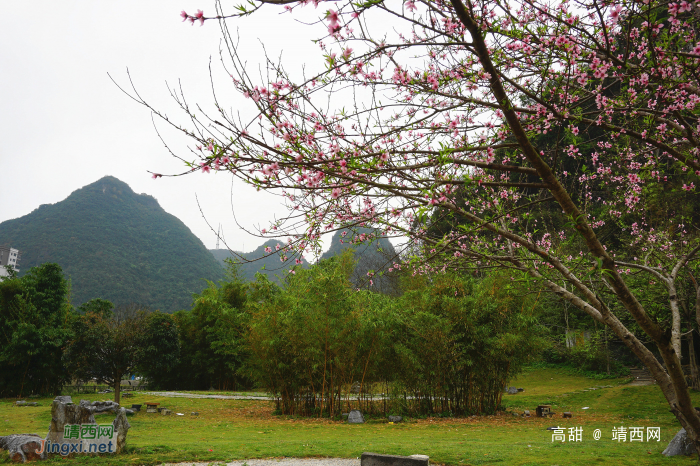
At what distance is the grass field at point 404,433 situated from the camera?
4960 millimetres

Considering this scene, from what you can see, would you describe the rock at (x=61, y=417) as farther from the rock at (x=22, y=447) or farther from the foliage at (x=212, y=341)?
the foliage at (x=212, y=341)

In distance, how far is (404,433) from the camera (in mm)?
7520

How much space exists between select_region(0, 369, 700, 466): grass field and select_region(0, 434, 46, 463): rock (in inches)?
4.3

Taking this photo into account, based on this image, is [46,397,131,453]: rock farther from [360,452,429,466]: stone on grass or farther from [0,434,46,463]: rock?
[360,452,429,466]: stone on grass

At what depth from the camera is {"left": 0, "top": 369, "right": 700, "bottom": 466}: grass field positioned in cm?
496

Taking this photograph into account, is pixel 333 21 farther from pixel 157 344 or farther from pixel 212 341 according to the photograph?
pixel 212 341

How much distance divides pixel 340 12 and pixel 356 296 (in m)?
8.85

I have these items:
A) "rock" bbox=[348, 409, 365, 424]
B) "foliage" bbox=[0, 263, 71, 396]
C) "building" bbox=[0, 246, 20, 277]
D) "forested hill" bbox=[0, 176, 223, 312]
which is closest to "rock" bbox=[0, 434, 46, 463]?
"rock" bbox=[348, 409, 365, 424]

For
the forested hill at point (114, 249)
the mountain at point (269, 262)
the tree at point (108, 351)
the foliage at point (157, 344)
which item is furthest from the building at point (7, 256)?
the foliage at point (157, 344)

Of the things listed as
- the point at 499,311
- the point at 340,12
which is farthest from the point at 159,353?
the point at 340,12

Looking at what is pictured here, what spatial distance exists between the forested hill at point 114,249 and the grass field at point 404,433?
25313mm

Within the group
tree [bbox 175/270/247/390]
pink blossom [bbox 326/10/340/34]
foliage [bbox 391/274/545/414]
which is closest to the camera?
pink blossom [bbox 326/10/340/34]

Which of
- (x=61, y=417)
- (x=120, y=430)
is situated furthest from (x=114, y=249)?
(x=120, y=430)

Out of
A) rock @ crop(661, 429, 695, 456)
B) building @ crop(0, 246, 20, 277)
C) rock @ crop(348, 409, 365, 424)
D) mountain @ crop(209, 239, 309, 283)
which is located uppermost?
building @ crop(0, 246, 20, 277)
